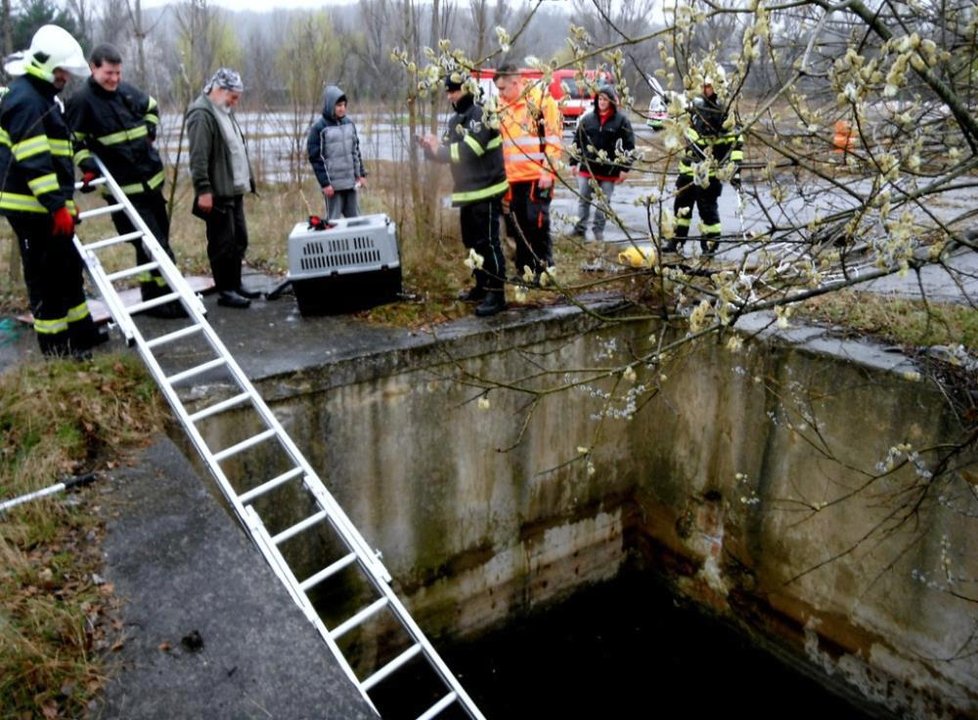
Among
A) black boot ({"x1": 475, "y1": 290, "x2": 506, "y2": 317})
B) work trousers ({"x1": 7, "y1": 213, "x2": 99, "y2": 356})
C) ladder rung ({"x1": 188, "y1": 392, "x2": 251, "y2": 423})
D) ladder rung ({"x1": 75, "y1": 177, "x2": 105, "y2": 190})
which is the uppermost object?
ladder rung ({"x1": 75, "y1": 177, "x2": 105, "y2": 190})

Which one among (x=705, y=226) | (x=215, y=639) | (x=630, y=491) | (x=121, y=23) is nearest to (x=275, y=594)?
(x=215, y=639)

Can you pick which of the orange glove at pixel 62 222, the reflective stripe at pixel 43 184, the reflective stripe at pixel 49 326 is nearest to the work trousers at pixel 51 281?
the reflective stripe at pixel 49 326

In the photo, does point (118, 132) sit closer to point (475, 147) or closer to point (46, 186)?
point (46, 186)

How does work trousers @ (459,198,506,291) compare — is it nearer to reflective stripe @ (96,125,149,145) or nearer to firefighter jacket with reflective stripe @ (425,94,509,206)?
firefighter jacket with reflective stripe @ (425,94,509,206)

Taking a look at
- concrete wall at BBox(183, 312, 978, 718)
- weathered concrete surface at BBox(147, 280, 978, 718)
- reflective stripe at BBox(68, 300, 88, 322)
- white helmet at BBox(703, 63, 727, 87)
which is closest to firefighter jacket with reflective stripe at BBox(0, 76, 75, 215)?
reflective stripe at BBox(68, 300, 88, 322)

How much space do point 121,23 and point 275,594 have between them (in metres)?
10.2

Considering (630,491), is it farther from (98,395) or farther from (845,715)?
(98,395)

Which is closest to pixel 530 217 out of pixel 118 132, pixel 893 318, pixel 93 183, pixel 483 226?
pixel 483 226

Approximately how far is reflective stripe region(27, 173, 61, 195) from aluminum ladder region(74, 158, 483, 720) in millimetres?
409

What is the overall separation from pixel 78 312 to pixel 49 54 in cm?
151

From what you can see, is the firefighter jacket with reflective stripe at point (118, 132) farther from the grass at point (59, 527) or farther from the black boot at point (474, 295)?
the black boot at point (474, 295)

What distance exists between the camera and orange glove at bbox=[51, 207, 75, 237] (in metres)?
4.62

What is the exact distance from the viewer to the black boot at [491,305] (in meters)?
6.02

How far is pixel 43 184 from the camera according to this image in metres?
4.49
